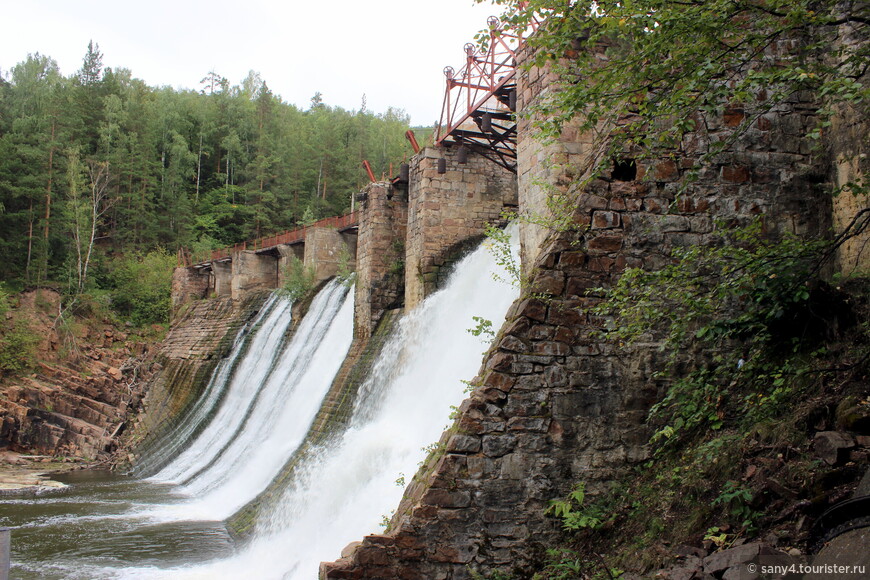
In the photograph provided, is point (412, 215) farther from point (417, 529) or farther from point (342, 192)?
point (342, 192)

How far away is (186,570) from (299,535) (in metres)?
1.77

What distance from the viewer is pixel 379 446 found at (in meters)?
9.04

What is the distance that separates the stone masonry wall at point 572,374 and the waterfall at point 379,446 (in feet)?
7.13

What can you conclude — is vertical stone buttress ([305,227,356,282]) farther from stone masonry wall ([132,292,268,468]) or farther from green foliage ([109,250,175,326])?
green foliage ([109,250,175,326])

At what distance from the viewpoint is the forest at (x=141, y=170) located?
31.3 m

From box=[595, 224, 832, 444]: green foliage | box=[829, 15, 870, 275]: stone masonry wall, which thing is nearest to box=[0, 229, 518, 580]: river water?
box=[595, 224, 832, 444]: green foliage

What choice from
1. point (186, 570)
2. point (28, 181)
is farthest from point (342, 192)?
point (186, 570)

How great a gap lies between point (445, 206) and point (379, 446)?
5.64 meters

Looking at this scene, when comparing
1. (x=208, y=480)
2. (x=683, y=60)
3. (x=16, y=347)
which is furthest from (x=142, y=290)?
(x=683, y=60)

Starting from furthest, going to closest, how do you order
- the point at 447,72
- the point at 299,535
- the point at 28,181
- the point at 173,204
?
the point at 173,204, the point at 28,181, the point at 447,72, the point at 299,535

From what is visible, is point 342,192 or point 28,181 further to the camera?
point 342,192

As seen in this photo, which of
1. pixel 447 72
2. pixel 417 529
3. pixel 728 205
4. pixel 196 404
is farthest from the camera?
pixel 196 404

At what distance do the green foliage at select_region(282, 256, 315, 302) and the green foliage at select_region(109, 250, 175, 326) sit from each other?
13.7 m

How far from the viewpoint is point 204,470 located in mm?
15641
